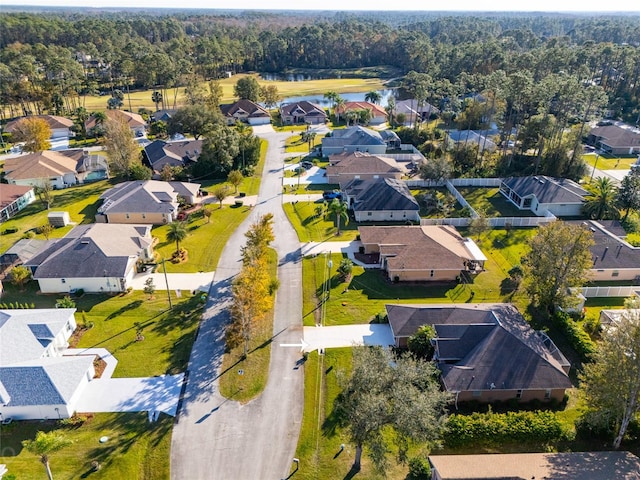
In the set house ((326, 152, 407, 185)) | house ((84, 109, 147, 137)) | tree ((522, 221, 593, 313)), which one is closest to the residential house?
tree ((522, 221, 593, 313))

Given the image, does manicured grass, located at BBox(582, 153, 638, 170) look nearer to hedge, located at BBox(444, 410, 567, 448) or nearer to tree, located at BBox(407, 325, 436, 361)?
tree, located at BBox(407, 325, 436, 361)

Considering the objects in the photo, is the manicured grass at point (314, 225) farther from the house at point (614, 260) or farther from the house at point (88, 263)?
the house at point (614, 260)

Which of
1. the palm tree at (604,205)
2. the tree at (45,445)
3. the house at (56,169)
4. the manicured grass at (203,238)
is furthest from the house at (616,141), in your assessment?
the tree at (45,445)

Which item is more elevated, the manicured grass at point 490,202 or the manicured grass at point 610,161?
the manicured grass at point 610,161

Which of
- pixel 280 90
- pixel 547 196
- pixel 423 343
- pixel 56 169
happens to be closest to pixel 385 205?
pixel 547 196

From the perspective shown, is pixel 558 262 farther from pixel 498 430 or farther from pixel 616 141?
pixel 616 141

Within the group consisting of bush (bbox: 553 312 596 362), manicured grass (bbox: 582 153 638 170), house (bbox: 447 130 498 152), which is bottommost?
manicured grass (bbox: 582 153 638 170)

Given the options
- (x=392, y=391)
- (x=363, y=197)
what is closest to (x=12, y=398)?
(x=392, y=391)

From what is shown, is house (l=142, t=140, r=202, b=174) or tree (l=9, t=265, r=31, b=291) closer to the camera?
tree (l=9, t=265, r=31, b=291)
